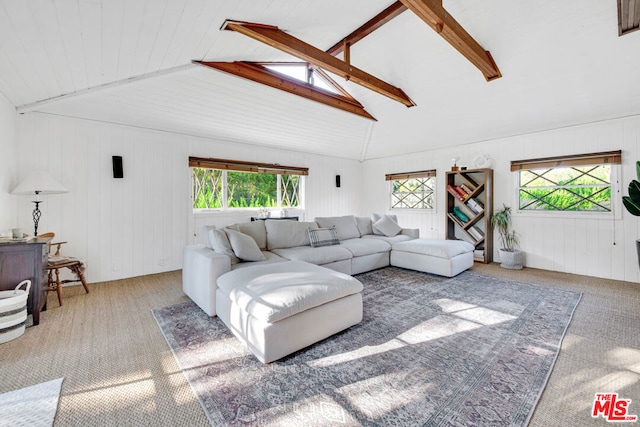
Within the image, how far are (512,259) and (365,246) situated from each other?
2431 millimetres

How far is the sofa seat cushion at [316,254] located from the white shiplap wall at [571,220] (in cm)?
294

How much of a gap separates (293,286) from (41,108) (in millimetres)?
3777

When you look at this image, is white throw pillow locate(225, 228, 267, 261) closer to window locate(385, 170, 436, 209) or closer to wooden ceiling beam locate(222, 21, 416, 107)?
wooden ceiling beam locate(222, 21, 416, 107)

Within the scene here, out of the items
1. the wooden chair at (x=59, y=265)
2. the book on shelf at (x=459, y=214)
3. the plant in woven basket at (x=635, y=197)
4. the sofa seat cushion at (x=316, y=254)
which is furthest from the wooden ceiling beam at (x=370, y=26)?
the wooden chair at (x=59, y=265)

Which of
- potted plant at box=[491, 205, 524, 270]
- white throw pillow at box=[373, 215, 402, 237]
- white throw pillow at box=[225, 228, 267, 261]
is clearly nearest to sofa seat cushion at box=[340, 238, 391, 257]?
white throw pillow at box=[373, 215, 402, 237]

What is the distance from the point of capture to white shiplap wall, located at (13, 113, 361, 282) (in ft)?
11.1

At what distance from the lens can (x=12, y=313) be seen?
2084 mm

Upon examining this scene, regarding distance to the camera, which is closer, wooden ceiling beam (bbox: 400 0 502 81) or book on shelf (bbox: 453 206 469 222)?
wooden ceiling beam (bbox: 400 0 502 81)

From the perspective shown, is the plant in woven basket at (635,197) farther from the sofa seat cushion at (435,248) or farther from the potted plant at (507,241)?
the sofa seat cushion at (435,248)

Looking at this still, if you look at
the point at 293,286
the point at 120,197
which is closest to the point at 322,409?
the point at 293,286

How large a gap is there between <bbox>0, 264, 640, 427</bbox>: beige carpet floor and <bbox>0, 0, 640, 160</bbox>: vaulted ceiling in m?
2.22

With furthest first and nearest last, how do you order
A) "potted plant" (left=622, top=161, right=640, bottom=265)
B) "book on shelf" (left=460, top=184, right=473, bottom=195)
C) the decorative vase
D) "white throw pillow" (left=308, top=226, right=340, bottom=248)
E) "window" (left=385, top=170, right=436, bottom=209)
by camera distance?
1. "window" (left=385, top=170, right=436, bottom=209)
2. "book on shelf" (left=460, top=184, right=473, bottom=195)
3. the decorative vase
4. "white throw pillow" (left=308, top=226, right=340, bottom=248)
5. "potted plant" (left=622, top=161, right=640, bottom=265)

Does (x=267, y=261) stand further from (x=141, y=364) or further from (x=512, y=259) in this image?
(x=512, y=259)

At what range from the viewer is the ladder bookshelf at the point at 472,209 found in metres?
4.75
